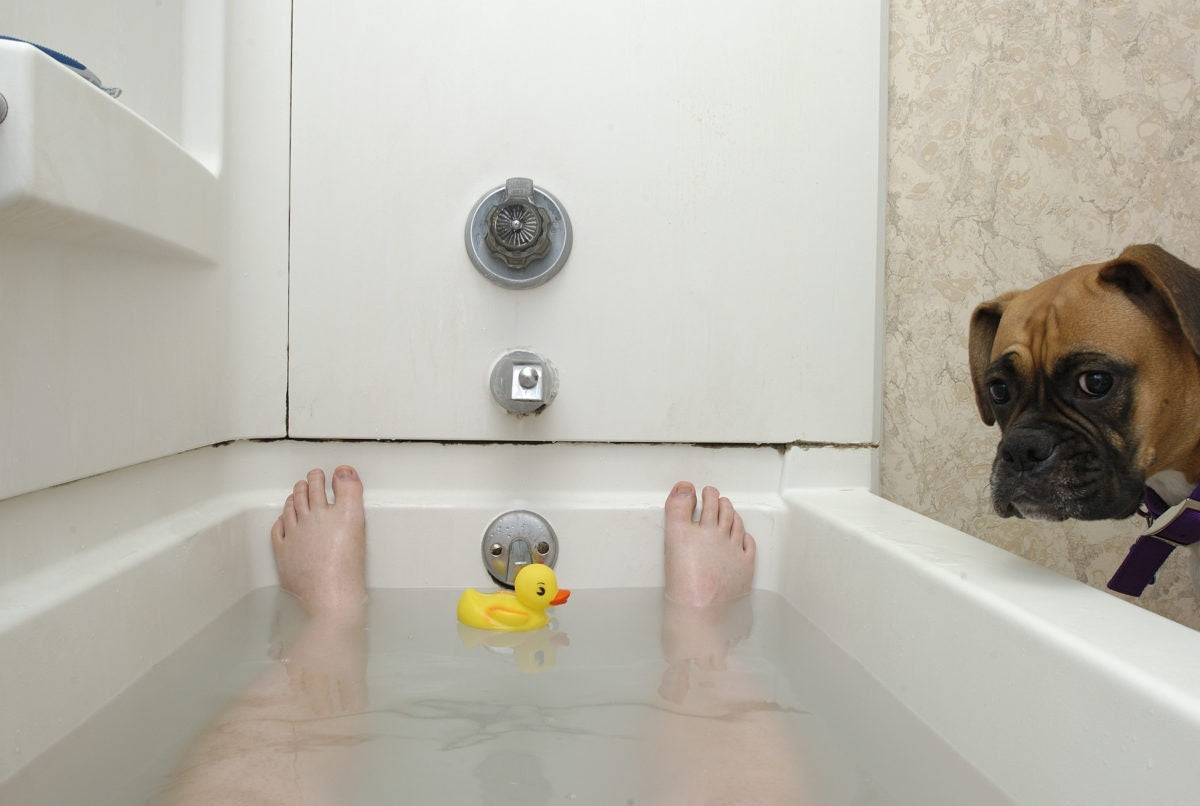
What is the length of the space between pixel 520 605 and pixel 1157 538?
0.67 metres

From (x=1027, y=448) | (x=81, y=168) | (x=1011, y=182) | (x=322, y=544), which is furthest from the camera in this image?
(x=1011, y=182)

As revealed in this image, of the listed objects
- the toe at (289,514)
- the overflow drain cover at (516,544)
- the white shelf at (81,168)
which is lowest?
the overflow drain cover at (516,544)

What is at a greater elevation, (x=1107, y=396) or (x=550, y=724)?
(x=1107, y=396)

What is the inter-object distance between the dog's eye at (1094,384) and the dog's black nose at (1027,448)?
0.18 ft

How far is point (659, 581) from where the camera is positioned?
117 centimetres

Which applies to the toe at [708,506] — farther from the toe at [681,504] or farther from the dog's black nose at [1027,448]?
the dog's black nose at [1027,448]

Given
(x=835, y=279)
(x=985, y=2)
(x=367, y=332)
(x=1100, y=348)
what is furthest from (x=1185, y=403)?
(x=367, y=332)

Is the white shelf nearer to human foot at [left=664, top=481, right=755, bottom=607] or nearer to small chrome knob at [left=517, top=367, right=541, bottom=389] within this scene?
small chrome knob at [left=517, top=367, right=541, bottom=389]

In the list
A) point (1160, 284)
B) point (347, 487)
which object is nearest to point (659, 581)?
point (347, 487)

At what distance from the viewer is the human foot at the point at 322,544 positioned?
41.8 inches

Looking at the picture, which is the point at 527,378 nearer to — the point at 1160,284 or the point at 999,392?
the point at 999,392

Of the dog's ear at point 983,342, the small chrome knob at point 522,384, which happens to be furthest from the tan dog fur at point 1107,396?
the small chrome knob at point 522,384

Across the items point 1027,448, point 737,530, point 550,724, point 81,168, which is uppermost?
point 81,168

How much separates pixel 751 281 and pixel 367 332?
21.2 inches
